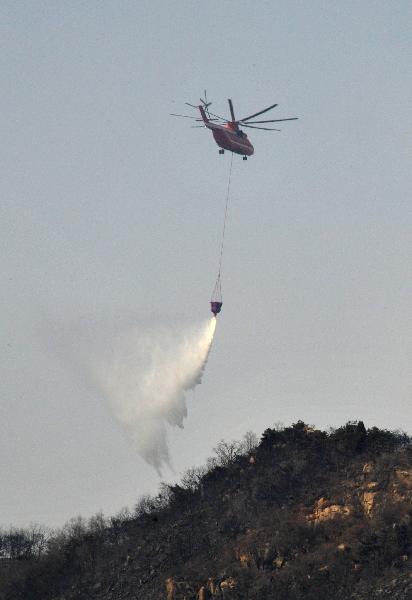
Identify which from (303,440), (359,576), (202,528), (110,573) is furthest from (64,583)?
(359,576)

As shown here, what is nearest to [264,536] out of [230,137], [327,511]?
[327,511]

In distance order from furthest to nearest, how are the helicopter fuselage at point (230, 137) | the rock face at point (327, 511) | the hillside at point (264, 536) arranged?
the helicopter fuselage at point (230, 137)
the rock face at point (327, 511)
the hillside at point (264, 536)

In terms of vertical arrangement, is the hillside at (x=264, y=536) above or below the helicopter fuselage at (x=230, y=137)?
below

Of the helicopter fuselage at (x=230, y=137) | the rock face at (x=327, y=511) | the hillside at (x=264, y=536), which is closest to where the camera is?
the hillside at (x=264, y=536)

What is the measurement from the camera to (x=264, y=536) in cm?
10450

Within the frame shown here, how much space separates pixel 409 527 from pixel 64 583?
40.3 meters

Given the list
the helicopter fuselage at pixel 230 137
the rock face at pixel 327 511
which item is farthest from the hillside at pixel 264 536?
the helicopter fuselage at pixel 230 137

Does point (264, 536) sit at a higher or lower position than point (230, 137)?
lower

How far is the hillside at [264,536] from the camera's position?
95.0 meters

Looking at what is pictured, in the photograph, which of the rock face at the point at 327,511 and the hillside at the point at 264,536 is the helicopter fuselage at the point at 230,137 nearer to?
the hillside at the point at 264,536

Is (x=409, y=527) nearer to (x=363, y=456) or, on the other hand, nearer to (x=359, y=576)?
(x=359, y=576)

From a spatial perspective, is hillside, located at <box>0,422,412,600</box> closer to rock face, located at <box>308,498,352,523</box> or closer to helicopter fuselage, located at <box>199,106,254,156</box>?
rock face, located at <box>308,498,352,523</box>

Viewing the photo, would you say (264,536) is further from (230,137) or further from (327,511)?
(230,137)

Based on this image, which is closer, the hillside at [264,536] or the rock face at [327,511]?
the hillside at [264,536]
